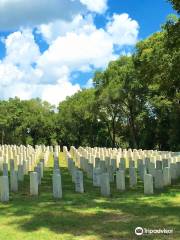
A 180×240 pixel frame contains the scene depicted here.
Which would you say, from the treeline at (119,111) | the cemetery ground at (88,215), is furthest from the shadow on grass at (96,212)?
the treeline at (119,111)

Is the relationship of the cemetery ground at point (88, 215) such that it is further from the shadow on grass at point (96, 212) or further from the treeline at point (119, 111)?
the treeline at point (119, 111)

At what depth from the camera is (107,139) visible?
72312 millimetres

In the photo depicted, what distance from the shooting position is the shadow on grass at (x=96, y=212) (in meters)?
8.73

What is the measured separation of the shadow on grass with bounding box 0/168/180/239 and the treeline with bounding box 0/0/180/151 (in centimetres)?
818

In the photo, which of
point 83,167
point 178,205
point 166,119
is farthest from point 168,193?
point 166,119

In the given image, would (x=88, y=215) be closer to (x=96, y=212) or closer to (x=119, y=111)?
(x=96, y=212)

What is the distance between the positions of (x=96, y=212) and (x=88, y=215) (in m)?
0.33

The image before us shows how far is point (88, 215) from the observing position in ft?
32.7

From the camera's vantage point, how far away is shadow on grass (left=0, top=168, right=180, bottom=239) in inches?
344

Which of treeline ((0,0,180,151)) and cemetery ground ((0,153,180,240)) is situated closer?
cemetery ground ((0,153,180,240))

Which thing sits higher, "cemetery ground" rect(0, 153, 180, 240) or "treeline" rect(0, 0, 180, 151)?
"treeline" rect(0, 0, 180, 151)

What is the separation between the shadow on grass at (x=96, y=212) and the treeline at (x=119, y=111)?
8181 mm

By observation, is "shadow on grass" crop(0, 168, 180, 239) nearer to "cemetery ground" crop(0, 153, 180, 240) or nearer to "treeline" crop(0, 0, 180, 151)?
"cemetery ground" crop(0, 153, 180, 240)

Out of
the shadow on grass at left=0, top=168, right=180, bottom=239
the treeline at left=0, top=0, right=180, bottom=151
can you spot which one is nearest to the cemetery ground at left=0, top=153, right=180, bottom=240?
the shadow on grass at left=0, top=168, right=180, bottom=239
